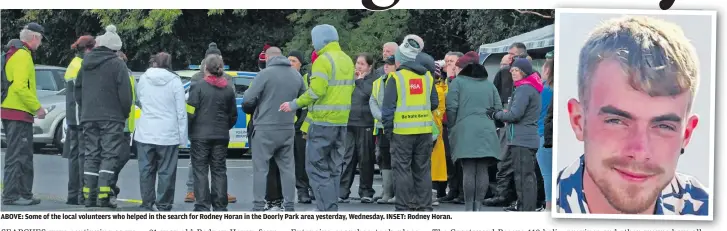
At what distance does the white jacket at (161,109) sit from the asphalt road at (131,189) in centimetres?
57

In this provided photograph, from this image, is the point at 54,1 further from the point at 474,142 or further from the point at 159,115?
the point at 474,142

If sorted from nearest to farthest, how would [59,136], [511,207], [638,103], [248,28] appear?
[638,103] < [511,207] < [248,28] < [59,136]

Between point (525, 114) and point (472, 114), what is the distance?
40cm

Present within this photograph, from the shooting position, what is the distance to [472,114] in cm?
908

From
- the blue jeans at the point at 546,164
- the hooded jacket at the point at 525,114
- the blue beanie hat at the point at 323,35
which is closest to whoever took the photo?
the blue jeans at the point at 546,164

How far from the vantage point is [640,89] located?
7.66 m

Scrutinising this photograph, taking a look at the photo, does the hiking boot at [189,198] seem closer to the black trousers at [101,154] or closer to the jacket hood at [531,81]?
the black trousers at [101,154]

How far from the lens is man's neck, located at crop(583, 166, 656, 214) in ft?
25.9

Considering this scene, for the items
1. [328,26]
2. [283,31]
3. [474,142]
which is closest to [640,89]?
[474,142]

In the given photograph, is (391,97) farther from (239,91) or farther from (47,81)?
(47,81)

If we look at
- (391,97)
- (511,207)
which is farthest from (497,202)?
(391,97)

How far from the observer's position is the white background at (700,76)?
7.65 m

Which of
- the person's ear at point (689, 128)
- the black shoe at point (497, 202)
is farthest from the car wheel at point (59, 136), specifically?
the person's ear at point (689, 128)

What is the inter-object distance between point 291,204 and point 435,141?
1.58m
